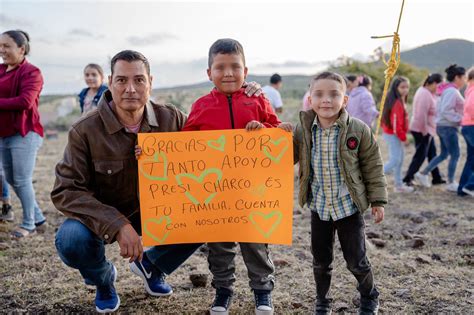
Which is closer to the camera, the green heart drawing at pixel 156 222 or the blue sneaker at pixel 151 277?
the green heart drawing at pixel 156 222

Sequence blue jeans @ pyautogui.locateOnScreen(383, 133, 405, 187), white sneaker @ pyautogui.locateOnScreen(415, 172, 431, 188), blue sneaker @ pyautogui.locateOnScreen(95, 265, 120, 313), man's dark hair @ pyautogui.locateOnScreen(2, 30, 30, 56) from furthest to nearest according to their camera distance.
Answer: white sneaker @ pyautogui.locateOnScreen(415, 172, 431, 188) → blue jeans @ pyautogui.locateOnScreen(383, 133, 405, 187) → man's dark hair @ pyautogui.locateOnScreen(2, 30, 30, 56) → blue sneaker @ pyautogui.locateOnScreen(95, 265, 120, 313)

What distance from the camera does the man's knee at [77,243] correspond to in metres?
2.82

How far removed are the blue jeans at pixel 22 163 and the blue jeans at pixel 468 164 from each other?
20.3ft

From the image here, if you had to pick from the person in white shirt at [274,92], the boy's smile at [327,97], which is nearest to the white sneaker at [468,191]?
the person in white shirt at [274,92]

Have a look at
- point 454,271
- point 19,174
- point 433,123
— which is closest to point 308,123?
point 454,271

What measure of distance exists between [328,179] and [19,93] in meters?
3.50

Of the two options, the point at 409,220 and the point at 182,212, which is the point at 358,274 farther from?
the point at 409,220

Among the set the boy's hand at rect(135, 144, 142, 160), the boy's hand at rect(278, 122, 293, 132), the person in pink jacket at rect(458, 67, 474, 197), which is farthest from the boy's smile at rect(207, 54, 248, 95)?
the person in pink jacket at rect(458, 67, 474, 197)

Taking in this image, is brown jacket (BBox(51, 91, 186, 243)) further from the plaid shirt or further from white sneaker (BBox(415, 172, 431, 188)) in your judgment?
white sneaker (BBox(415, 172, 431, 188))

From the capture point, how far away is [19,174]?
4.79 meters

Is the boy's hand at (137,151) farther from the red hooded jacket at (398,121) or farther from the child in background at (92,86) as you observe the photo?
the red hooded jacket at (398,121)

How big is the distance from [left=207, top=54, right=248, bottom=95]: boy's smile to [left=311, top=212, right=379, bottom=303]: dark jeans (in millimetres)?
985

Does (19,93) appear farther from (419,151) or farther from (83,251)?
(419,151)

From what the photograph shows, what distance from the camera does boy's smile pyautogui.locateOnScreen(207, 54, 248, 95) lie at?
2.82 m
